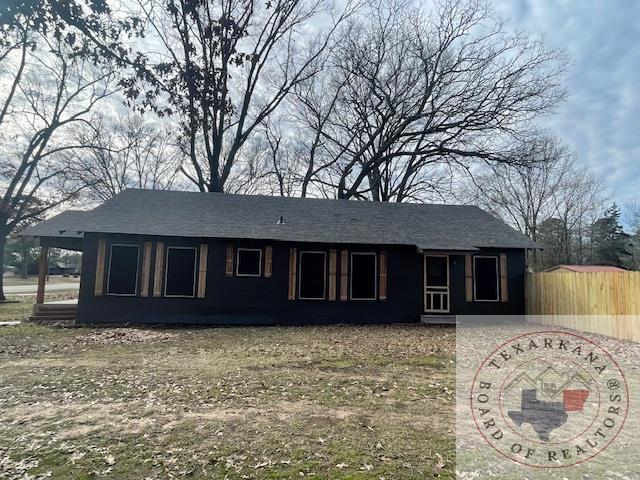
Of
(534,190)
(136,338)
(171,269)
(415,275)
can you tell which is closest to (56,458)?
(136,338)

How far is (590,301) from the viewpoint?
11.6 meters

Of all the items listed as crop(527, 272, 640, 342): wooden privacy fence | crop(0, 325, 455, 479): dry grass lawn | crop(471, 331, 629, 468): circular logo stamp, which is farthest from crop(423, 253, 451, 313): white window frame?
crop(471, 331, 629, 468): circular logo stamp

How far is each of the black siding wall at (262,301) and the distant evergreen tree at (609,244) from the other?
25587mm

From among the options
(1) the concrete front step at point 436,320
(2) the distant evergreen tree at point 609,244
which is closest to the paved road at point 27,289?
(1) the concrete front step at point 436,320

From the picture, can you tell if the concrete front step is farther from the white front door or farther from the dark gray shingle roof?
the dark gray shingle roof

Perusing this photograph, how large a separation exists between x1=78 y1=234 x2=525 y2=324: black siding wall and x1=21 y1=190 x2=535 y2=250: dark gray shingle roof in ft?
1.32

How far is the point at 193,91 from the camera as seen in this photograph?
5.17 metres

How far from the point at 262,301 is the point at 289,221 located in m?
3.11

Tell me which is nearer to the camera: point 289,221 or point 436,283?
point 436,283

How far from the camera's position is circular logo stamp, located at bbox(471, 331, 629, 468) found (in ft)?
12.5

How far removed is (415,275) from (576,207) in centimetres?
2657

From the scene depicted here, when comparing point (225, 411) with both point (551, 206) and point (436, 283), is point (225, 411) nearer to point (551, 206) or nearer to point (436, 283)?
point (436, 283)

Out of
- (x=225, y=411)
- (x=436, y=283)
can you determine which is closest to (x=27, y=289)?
(x=436, y=283)

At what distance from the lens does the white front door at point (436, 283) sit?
13742 millimetres
